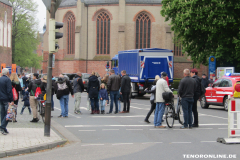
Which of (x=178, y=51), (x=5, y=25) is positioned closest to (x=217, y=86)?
(x=178, y=51)

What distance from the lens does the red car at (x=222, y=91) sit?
1691cm

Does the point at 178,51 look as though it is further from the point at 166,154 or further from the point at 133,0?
the point at 166,154

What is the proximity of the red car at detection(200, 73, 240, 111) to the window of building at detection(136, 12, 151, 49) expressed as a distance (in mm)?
31699

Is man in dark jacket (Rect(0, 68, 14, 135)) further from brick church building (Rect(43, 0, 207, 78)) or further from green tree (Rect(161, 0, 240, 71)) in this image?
brick church building (Rect(43, 0, 207, 78))

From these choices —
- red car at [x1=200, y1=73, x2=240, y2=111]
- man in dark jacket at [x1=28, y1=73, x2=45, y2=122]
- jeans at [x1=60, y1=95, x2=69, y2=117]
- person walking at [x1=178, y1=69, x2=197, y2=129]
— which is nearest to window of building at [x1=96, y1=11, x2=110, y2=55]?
red car at [x1=200, y1=73, x2=240, y2=111]

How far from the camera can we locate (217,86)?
17.8 meters

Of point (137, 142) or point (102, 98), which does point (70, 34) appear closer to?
point (102, 98)

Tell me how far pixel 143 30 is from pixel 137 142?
41930 mm

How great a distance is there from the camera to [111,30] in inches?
1954

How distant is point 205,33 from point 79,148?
21261 millimetres

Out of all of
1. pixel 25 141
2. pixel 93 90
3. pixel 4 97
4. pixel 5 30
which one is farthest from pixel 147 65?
pixel 5 30

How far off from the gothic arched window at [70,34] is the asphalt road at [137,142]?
3941 centimetres

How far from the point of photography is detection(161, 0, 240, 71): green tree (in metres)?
25.0

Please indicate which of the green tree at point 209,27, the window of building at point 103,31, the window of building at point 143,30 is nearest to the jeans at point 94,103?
the green tree at point 209,27
